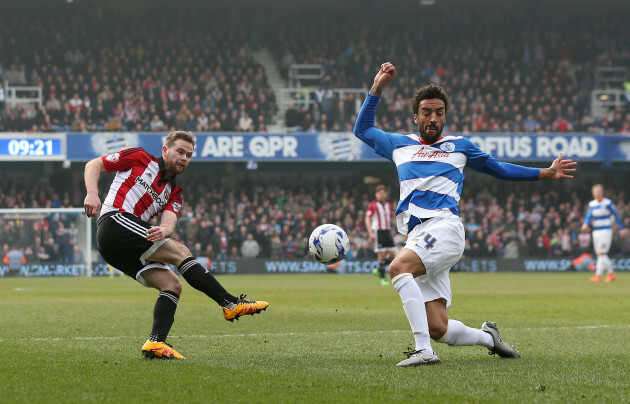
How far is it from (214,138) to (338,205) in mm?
5179

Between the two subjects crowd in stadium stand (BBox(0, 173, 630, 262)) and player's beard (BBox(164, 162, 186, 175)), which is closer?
player's beard (BBox(164, 162, 186, 175))

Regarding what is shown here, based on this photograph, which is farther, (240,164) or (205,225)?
(240,164)

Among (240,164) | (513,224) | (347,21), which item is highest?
(347,21)

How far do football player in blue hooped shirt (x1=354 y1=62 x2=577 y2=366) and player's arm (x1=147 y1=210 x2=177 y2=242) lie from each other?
170 cm

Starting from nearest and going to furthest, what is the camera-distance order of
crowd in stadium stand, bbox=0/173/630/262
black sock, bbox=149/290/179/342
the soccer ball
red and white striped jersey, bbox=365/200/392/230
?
black sock, bbox=149/290/179/342
the soccer ball
red and white striped jersey, bbox=365/200/392/230
crowd in stadium stand, bbox=0/173/630/262

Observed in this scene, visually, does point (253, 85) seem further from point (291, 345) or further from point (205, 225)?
point (291, 345)

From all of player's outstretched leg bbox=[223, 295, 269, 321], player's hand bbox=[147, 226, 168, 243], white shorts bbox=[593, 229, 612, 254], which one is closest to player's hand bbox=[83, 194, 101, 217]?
player's hand bbox=[147, 226, 168, 243]

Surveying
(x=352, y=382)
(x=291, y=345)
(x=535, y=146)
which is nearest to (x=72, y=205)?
(x=535, y=146)

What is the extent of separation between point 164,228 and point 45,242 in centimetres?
2001

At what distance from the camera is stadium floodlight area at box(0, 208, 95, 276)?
25.0 meters

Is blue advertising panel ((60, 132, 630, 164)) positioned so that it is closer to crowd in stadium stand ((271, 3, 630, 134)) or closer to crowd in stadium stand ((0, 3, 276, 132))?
crowd in stadium stand ((0, 3, 276, 132))

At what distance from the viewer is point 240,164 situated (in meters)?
32.0

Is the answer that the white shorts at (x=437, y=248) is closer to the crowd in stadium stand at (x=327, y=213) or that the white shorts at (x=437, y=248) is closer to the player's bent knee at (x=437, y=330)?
the player's bent knee at (x=437, y=330)

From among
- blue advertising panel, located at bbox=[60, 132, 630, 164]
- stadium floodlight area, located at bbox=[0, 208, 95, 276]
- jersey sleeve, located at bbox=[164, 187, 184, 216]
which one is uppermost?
blue advertising panel, located at bbox=[60, 132, 630, 164]
